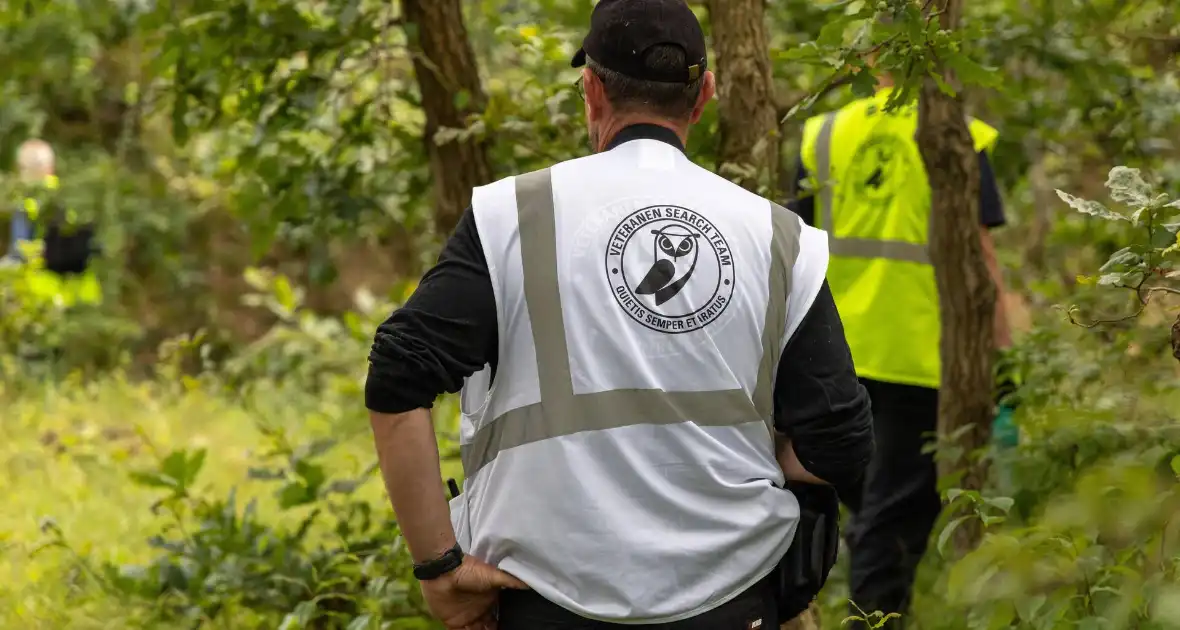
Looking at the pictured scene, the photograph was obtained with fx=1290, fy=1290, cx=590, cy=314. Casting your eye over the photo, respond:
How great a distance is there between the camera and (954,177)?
12.0 feet

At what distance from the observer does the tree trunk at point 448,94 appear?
13.2 feet

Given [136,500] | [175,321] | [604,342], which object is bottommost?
[175,321]

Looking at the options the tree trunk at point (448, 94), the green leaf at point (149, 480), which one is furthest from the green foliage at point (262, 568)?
the tree trunk at point (448, 94)

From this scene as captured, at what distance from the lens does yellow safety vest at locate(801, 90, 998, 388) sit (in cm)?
395

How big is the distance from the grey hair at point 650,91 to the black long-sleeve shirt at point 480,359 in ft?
0.14

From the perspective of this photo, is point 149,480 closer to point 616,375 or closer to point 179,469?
point 179,469

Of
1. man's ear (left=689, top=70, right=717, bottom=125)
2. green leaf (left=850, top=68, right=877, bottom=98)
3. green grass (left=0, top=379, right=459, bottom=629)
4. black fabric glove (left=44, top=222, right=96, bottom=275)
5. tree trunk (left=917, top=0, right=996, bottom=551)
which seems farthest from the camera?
black fabric glove (left=44, top=222, right=96, bottom=275)

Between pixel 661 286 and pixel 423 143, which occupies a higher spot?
pixel 661 286

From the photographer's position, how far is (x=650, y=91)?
6.86ft

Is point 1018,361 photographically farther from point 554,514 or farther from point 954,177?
point 554,514

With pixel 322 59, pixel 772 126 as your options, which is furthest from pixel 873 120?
pixel 322 59

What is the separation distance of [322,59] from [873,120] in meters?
1.80

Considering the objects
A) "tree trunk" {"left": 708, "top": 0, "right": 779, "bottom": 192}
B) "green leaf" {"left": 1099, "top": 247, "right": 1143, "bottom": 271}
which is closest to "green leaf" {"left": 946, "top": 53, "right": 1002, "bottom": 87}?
"green leaf" {"left": 1099, "top": 247, "right": 1143, "bottom": 271}

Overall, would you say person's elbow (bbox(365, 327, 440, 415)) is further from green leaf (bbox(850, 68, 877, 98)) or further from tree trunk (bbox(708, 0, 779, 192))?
tree trunk (bbox(708, 0, 779, 192))
